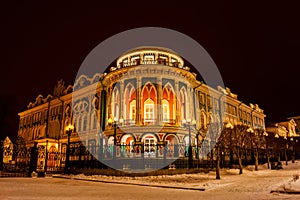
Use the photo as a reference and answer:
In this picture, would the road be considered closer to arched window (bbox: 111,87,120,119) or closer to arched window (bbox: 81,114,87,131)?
arched window (bbox: 111,87,120,119)

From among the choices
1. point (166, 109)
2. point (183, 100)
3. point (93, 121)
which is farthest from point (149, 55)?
point (93, 121)

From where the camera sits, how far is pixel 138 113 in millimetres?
28812

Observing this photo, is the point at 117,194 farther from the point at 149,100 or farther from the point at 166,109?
the point at 166,109

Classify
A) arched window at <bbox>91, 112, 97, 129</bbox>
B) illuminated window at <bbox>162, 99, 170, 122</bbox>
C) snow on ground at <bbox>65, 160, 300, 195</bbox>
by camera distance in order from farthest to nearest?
1. arched window at <bbox>91, 112, 97, 129</bbox>
2. illuminated window at <bbox>162, 99, 170, 122</bbox>
3. snow on ground at <bbox>65, 160, 300, 195</bbox>

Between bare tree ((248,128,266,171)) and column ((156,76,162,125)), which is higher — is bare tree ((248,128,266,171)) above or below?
below

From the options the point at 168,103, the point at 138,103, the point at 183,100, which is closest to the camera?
the point at 138,103

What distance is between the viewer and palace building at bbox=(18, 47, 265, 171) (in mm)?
22766

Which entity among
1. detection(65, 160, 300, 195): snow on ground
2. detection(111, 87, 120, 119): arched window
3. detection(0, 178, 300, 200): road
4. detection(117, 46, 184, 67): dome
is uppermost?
detection(117, 46, 184, 67): dome

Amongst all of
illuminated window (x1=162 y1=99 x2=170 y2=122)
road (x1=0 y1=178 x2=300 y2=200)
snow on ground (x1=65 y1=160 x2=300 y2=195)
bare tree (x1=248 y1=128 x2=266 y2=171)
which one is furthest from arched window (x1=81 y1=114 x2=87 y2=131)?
road (x1=0 y1=178 x2=300 y2=200)

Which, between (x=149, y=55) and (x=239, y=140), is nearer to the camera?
(x=239, y=140)

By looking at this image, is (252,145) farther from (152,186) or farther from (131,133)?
(152,186)

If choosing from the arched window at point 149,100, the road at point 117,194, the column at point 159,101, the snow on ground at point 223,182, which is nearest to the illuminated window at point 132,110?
the arched window at point 149,100

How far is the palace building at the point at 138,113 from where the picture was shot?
22.8 metres

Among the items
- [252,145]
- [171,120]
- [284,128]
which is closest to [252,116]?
[284,128]
